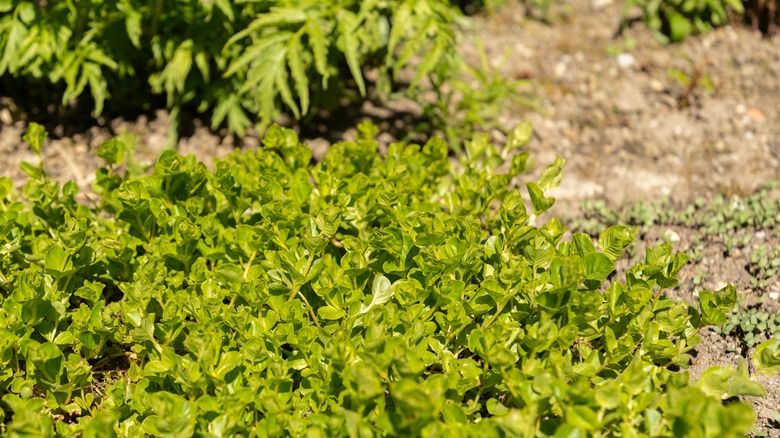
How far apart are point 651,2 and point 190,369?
3.92 metres

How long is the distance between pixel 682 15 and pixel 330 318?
3.56 metres

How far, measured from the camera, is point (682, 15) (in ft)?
16.0

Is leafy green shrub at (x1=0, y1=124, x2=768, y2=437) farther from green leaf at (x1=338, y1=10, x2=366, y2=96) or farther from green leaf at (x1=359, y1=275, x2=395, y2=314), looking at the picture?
green leaf at (x1=338, y1=10, x2=366, y2=96)

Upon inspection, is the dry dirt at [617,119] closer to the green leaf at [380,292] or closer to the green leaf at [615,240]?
the green leaf at [615,240]

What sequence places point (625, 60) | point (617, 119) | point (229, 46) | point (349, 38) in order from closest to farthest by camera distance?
point (349, 38) → point (229, 46) → point (617, 119) → point (625, 60)

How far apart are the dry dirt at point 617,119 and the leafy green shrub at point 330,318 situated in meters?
0.95

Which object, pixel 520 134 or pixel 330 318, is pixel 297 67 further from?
pixel 330 318

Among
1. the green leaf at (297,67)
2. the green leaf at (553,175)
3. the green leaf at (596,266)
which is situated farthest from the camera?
the green leaf at (297,67)

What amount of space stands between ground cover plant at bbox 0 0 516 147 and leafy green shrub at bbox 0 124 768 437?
63cm

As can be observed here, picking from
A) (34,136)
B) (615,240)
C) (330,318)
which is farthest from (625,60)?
(34,136)

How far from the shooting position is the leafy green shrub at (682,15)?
15.7 ft

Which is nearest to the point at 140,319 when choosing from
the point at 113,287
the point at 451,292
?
the point at 113,287

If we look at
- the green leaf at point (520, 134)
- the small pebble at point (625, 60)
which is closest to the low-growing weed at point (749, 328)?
the green leaf at point (520, 134)

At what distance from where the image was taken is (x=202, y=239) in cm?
282
